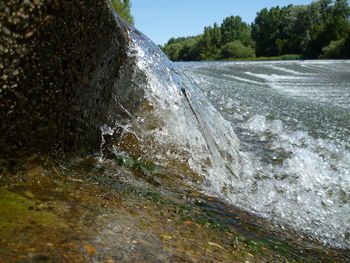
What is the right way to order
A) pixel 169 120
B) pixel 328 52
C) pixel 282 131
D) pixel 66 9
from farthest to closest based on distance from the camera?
pixel 328 52
pixel 282 131
pixel 169 120
pixel 66 9

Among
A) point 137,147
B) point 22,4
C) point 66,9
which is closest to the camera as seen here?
point 22,4

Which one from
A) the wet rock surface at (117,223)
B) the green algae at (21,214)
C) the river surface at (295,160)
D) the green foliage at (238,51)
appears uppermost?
the green foliage at (238,51)

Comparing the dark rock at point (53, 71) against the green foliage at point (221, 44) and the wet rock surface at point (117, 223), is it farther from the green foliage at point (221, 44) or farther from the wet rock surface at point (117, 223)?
the green foliage at point (221, 44)

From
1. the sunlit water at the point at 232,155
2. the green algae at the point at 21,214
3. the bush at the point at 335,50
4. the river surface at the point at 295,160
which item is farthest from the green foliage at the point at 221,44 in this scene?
the green algae at the point at 21,214

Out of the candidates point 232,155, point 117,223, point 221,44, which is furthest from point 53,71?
point 221,44

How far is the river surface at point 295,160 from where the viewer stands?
Answer: 124 inches

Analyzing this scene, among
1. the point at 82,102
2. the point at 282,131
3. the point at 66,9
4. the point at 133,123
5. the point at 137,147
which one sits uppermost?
the point at 66,9

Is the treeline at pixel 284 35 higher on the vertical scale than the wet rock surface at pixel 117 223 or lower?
higher

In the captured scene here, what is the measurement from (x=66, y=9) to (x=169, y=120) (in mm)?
1710

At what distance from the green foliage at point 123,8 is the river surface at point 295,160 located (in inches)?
1212

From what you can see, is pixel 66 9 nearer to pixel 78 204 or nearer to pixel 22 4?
pixel 22 4

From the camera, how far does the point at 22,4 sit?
6.31ft

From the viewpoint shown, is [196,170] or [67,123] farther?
[196,170]

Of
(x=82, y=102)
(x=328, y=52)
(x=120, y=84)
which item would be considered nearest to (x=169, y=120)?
(x=120, y=84)
